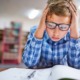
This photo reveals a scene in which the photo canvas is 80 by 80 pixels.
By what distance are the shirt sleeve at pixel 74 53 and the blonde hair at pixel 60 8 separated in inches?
3.7

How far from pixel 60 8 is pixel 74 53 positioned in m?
0.16

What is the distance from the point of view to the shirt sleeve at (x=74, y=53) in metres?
A: 0.57

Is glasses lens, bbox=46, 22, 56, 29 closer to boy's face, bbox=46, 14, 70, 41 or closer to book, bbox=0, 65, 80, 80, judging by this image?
boy's face, bbox=46, 14, 70, 41

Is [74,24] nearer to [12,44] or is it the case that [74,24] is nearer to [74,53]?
[74,53]

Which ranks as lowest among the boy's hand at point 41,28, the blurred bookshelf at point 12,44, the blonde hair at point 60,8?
the blurred bookshelf at point 12,44

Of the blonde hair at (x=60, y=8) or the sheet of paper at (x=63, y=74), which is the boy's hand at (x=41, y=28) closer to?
the blonde hair at (x=60, y=8)

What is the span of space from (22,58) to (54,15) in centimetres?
19

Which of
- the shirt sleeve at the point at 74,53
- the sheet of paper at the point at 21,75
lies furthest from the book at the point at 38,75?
Answer: the shirt sleeve at the point at 74,53

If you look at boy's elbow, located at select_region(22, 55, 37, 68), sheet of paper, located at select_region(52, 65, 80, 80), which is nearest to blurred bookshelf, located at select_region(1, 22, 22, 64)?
boy's elbow, located at select_region(22, 55, 37, 68)

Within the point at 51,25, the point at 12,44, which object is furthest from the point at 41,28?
the point at 12,44

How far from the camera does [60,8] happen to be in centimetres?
55

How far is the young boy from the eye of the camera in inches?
22.1

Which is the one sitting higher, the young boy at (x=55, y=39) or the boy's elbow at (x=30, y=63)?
the young boy at (x=55, y=39)

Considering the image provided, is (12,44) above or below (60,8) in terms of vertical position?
below
